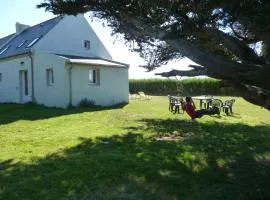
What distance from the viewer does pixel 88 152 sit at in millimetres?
10297

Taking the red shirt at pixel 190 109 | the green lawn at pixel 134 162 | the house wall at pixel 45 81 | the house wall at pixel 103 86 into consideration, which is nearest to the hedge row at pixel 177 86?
the house wall at pixel 103 86

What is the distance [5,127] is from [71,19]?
16.5m

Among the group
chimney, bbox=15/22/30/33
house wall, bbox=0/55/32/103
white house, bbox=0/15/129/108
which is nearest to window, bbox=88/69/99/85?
white house, bbox=0/15/129/108

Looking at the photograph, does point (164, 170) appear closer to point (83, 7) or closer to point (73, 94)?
point (83, 7)

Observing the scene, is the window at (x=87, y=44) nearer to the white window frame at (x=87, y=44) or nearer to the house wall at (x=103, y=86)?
the white window frame at (x=87, y=44)

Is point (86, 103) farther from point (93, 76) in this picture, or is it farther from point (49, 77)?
point (49, 77)

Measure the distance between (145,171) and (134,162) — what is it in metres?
0.71

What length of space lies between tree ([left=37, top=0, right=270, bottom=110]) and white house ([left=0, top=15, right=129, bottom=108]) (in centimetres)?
1420

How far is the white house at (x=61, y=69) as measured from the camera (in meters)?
25.3

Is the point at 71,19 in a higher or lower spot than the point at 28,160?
higher

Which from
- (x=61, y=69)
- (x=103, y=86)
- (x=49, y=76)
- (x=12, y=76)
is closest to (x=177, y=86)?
(x=103, y=86)

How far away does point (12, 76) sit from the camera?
101ft

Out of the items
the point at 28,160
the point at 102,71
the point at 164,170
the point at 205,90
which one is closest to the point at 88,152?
the point at 28,160

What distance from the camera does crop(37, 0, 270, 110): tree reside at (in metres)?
7.33
